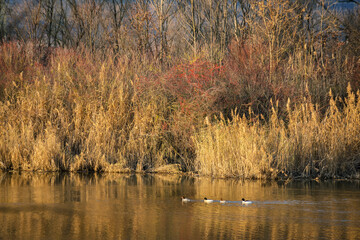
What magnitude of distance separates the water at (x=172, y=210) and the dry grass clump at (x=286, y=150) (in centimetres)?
84

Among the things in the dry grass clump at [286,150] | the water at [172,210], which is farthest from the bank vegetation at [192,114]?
the water at [172,210]

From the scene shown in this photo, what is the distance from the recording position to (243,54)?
20.8m

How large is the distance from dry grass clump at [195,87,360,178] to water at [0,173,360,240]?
0.84 m

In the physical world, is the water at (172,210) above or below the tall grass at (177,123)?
below

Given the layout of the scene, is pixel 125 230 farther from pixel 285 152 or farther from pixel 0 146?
pixel 0 146

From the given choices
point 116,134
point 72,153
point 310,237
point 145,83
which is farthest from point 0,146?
point 310,237

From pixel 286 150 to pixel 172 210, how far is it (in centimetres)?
526

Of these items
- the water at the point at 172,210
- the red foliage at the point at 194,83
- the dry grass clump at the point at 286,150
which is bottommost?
the water at the point at 172,210

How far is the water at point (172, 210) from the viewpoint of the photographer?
25.0 ft

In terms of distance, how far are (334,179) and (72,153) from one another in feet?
23.2

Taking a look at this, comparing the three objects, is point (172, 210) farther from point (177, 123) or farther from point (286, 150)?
point (177, 123)

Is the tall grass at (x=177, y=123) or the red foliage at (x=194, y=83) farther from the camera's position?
the red foliage at (x=194, y=83)

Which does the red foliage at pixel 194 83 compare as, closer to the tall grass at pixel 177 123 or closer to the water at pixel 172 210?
the tall grass at pixel 177 123

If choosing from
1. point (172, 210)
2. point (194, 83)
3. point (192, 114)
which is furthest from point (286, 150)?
point (172, 210)
